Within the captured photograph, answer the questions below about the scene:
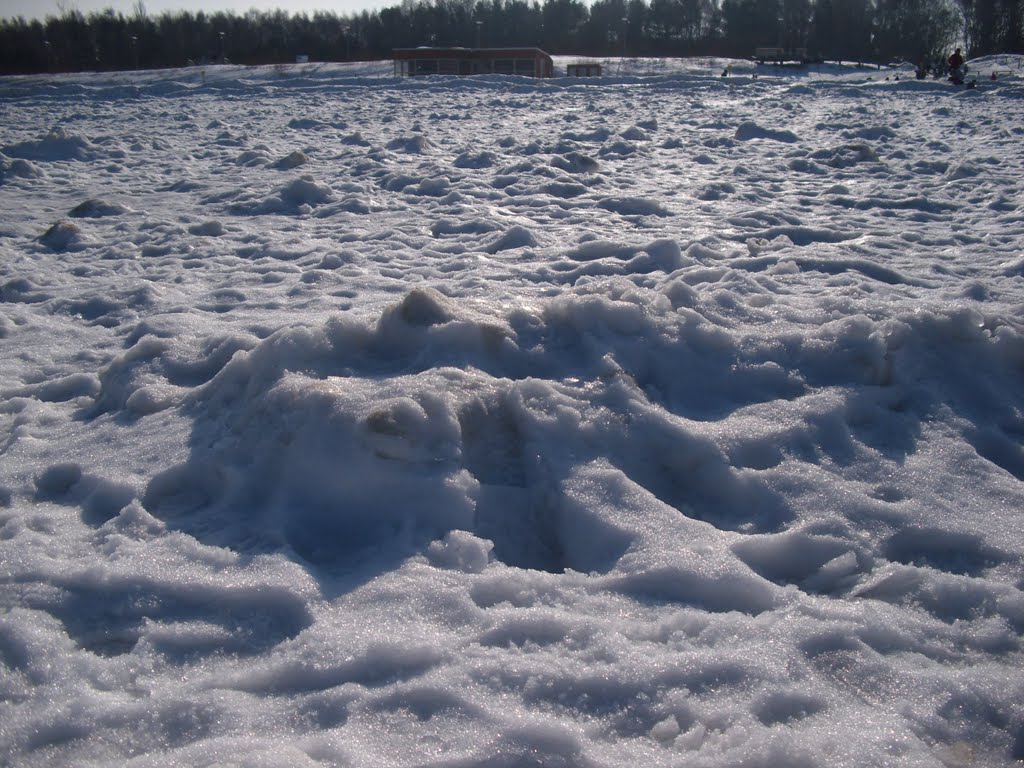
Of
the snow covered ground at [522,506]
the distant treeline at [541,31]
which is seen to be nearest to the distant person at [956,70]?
the snow covered ground at [522,506]

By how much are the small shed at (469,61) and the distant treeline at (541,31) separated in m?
20.8

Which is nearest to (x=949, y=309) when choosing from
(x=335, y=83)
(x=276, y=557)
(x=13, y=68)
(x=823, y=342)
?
(x=823, y=342)

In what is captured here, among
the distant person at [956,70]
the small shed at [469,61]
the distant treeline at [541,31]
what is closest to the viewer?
the distant person at [956,70]

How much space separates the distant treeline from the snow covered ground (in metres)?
43.5

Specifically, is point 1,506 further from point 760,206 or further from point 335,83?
point 335,83

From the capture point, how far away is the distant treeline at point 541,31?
41406 millimetres

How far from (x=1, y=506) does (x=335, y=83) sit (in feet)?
51.4

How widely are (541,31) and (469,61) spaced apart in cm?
3149

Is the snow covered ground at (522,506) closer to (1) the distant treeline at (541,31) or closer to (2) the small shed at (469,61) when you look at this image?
(2) the small shed at (469,61)

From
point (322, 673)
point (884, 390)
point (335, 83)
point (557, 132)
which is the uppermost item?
point (335, 83)

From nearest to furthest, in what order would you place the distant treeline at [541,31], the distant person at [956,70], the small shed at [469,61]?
the distant person at [956,70]
the small shed at [469,61]
the distant treeline at [541,31]

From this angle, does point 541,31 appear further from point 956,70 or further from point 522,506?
point 522,506

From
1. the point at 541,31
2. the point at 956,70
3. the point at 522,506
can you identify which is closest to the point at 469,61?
the point at 956,70

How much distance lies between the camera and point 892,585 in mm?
1648
